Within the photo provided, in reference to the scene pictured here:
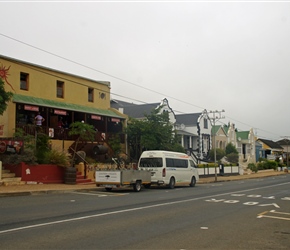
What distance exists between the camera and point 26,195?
61.8 feet

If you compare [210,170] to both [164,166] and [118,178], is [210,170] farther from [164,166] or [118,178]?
[118,178]

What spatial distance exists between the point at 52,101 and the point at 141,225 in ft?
66.6

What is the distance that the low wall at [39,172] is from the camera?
74.3 feet

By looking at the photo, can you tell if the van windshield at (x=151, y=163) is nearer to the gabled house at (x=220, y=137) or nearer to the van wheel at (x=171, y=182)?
the van wheel at (x=171, y=182)

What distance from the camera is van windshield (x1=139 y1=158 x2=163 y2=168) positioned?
25.6 meters

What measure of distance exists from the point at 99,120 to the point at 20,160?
13227 millimetres

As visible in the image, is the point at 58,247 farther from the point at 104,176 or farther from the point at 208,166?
the point at 208,166

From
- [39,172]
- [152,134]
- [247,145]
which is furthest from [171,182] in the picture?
[247,145]

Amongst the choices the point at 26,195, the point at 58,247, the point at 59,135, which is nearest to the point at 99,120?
the point at 59,135

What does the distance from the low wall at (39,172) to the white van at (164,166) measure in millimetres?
5309

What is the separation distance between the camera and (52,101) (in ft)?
96.4

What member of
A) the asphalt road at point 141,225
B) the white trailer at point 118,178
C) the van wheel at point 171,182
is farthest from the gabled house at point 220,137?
the asphalt road at point 141,225

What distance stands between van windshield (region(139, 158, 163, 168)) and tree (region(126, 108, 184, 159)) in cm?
743

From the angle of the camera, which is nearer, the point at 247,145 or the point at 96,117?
the point at 96,117
